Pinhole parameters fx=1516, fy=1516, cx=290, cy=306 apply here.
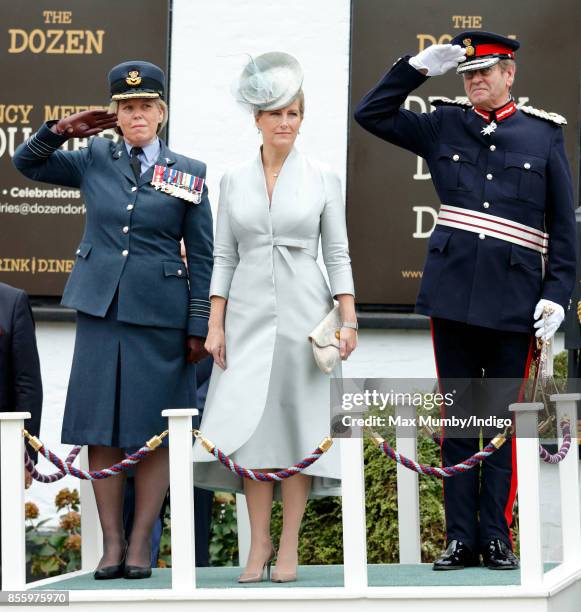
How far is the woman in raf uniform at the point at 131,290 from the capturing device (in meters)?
5.63

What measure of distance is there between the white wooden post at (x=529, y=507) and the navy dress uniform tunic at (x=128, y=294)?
1330 millimetres

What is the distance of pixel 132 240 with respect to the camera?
18.7 ft

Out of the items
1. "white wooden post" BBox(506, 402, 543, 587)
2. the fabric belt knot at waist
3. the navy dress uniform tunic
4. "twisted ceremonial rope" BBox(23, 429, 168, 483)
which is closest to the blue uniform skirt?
the navy dress uniform tunic

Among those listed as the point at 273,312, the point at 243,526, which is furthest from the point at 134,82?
the point at 243,526

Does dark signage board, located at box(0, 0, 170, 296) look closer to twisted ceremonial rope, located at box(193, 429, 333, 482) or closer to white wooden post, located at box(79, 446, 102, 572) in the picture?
white wooden post, located at box(79, 446, 102, 572)

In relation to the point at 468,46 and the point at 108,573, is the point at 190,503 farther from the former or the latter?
the point at 468,46

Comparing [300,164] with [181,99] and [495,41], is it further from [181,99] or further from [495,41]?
[181,99]

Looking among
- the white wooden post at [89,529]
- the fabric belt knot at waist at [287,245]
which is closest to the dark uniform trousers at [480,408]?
the fabric belt knot at waist at [287,245]

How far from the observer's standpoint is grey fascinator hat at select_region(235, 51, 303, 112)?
17.9ft

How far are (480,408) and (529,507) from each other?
26.1 inches

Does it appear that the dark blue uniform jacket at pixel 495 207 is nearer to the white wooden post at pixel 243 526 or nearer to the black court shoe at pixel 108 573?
the white wooden post at pixel 243 526

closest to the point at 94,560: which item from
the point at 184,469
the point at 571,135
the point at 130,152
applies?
the point at 184,469

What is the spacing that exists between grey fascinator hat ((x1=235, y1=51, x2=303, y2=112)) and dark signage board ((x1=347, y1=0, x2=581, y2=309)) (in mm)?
2890

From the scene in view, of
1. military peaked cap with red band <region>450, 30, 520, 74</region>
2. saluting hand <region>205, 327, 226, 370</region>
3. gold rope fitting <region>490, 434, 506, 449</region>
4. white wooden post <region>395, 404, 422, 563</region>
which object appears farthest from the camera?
white wooden post <region>395, 404, 422, 563</region>
